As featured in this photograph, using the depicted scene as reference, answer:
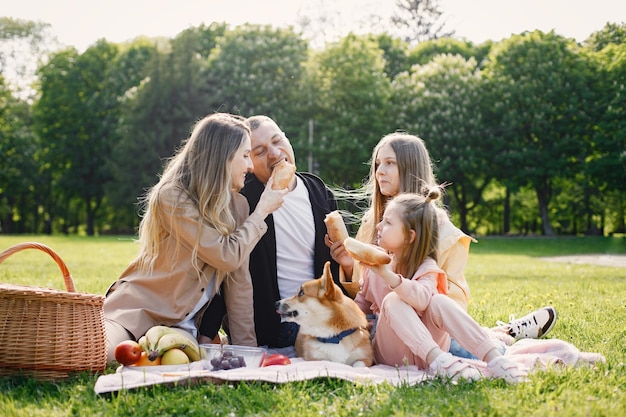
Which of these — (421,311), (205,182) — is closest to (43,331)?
(205,182)

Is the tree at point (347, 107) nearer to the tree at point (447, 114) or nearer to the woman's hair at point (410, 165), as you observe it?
the tree at point (447, 114)

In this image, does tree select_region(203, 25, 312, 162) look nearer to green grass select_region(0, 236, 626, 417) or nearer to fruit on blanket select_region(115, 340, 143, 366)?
fruit on blanket select_region(115, 340, 143, 366)

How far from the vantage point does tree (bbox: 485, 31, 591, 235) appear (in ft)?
97.3

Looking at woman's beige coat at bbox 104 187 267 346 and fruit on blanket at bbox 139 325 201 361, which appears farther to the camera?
woman's beige coat at bbox 104 187 267 346

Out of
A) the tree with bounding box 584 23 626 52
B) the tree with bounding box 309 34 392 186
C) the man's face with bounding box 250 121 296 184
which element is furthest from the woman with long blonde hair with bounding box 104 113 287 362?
the tree with bounding box 584 23 626 52

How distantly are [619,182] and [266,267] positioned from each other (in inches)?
1100

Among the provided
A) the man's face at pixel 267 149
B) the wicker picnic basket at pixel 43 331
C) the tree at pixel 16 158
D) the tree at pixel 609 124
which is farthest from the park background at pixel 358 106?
the wicker picnic basket at pixel 43 331

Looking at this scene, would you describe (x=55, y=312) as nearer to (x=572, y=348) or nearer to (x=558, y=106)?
(x=572, y=348)

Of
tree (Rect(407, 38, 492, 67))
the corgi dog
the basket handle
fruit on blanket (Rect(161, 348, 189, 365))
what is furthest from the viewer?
tree (Rect(407, 38, 492, 67))

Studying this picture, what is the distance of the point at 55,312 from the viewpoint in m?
4.16

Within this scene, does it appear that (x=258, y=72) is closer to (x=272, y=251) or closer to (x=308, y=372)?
(x=272, y=251)

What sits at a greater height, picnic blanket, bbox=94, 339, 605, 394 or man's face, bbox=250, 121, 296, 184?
man's face, bbox=250, 121, 296, 184

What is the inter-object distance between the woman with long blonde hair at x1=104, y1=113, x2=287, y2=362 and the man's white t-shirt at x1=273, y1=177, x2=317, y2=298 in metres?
0.48

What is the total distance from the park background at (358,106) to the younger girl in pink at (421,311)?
23.9 m
